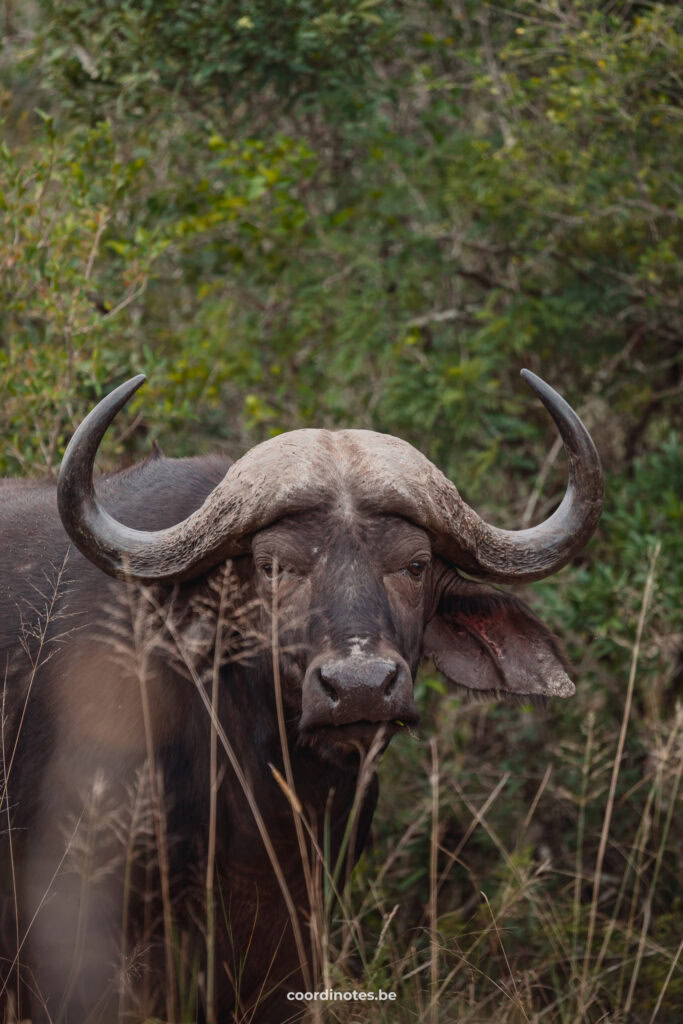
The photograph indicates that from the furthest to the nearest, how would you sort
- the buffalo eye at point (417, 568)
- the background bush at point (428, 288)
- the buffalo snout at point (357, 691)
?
1. the background bush at point (428, 288)
2. the buffalo eye at point (417, 568)
3. the buffalo snout at point (357, 691)

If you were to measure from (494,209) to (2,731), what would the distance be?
451 centimetres

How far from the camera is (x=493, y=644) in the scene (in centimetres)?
424

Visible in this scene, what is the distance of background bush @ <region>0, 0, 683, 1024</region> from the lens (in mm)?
5988

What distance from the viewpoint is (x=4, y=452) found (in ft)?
19.0

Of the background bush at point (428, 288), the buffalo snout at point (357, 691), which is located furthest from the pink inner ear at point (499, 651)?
the background bush at point (428, 288)

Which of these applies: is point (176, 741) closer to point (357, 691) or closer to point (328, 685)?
point (328, 685)

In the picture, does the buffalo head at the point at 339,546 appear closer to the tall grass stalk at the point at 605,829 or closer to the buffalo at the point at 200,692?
the buffalo at the point at 200,692

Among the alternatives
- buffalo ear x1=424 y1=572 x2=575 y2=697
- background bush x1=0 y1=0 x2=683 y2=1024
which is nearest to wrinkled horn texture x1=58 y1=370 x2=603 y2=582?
buffalo ear x1=424 y1=572 x2=575 y2=697

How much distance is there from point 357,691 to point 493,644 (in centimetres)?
123

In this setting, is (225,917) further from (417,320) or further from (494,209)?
(494,209)

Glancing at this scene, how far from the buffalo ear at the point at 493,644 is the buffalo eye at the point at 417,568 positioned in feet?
1.35

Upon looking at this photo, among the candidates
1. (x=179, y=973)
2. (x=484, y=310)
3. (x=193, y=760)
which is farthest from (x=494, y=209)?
(x=179, y=973)

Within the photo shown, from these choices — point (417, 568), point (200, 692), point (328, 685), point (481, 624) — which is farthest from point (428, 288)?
point (328, 685)

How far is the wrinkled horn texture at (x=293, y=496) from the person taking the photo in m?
3.59
